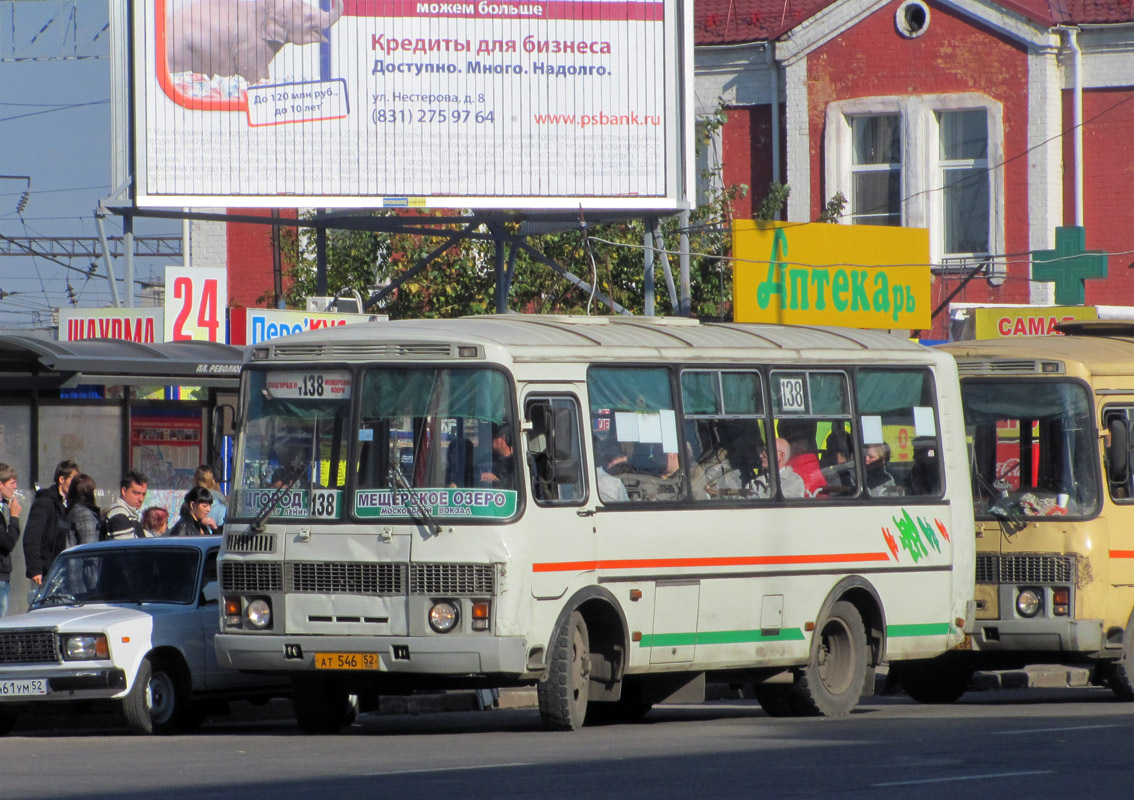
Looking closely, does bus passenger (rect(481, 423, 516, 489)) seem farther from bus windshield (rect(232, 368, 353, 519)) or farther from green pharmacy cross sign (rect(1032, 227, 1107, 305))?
green pharmacy cross sign (rect(1032, 227, 1107, 305))

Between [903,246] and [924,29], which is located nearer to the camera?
[903,246]

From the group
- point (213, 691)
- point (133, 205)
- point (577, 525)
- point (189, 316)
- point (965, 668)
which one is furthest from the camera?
point (189, 316)

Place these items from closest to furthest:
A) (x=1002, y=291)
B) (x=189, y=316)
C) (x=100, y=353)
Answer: (x=100, y=353) < (x=189, y=316) < (x=1002, y=291)

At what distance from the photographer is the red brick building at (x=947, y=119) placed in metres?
28.6

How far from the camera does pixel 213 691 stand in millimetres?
13844

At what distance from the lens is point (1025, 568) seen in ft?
49.7

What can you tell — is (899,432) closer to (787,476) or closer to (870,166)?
(787,476)

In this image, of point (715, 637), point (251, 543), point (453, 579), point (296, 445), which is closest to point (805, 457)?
point (715, 637)

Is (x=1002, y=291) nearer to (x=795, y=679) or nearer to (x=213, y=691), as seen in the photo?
(x=795, y=679)

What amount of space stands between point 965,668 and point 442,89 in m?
10.0

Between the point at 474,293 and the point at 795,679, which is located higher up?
the point at 474,293

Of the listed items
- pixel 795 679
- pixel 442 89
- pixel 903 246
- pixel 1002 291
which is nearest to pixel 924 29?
pixel 1002 291

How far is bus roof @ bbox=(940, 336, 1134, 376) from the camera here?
50.4 ft

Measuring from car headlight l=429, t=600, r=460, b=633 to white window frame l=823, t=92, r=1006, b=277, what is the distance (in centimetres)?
1844
